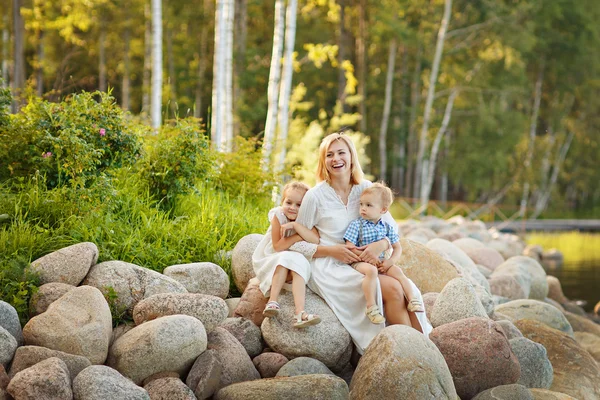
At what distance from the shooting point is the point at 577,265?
17.1 metres

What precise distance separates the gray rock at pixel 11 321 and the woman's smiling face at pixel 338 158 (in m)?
2.33

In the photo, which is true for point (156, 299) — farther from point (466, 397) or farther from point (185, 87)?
point (185, 87)

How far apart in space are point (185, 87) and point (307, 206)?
76.2 feet

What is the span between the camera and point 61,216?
6086 millimetres

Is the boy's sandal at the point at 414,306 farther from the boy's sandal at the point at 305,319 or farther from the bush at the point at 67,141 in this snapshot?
the bush at the point at 67,141

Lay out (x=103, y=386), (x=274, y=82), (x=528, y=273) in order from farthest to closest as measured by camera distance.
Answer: (x=274, y=82) < (x=528, y=273) < (x=103, y=386)

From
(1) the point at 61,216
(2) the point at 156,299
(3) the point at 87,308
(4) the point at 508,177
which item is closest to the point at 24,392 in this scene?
(3) the point at 87,308

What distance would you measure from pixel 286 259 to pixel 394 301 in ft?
2.60

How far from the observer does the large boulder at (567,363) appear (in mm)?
6027

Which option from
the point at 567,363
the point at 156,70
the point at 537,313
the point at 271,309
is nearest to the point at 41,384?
the point at 271,309

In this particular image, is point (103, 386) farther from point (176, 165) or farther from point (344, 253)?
point (176, 165)

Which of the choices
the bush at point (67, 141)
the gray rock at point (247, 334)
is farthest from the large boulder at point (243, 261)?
the bush at point (67, 141)

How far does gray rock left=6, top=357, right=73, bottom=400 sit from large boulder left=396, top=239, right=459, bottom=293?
329cm

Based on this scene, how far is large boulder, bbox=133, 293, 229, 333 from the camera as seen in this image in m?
5.12
